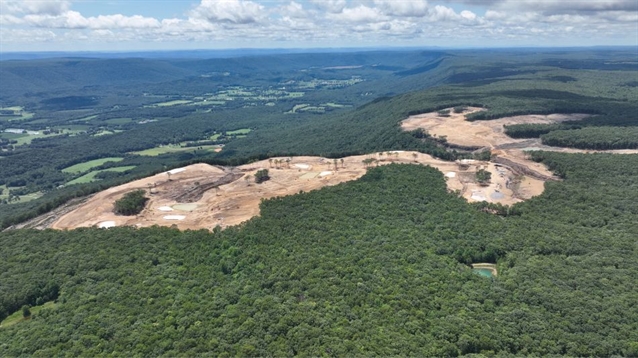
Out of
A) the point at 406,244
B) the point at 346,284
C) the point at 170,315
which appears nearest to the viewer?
the point at 170,315

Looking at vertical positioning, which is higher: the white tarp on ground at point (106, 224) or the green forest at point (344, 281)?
the white tarp on ground at point (106, 224)

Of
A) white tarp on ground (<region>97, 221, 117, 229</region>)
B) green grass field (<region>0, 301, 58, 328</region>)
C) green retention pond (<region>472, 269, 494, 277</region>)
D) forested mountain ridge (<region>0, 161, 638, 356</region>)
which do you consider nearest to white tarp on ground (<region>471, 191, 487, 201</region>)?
Answer: forested mountain ridge (<region>0, 161, 638, 356</region>)

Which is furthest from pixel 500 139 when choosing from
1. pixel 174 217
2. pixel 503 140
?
pixel 174 217

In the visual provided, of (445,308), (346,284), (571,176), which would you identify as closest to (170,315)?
(346,284)

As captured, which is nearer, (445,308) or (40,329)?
(40,329)

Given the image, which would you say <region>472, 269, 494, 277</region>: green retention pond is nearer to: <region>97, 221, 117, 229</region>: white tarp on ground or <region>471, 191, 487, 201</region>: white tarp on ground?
<region>471, 191, 487, 201</region>: white tarp on ground

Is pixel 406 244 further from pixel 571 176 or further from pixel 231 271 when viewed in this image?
pixel 571 176

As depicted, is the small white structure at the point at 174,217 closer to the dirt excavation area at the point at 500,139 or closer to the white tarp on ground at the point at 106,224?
the white tarp on ground at the point at 106,224

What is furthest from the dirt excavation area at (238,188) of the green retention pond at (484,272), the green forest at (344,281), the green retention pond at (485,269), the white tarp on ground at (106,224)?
the green retention pond at (484,272)
